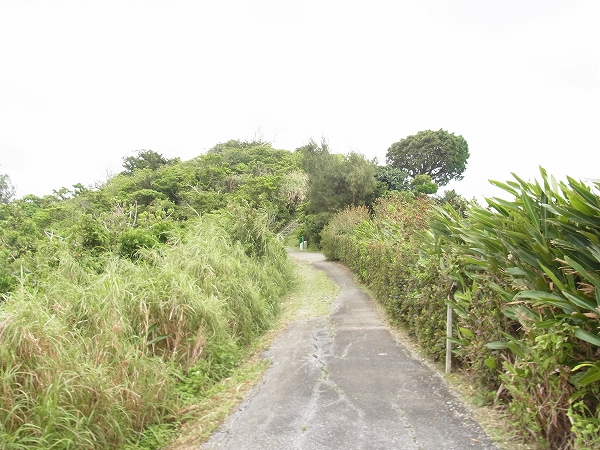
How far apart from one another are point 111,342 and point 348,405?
8.28 feet

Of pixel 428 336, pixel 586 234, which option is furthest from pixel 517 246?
pixel 428 336

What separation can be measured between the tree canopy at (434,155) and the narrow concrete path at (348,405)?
148ft

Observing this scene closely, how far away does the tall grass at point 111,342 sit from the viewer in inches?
134

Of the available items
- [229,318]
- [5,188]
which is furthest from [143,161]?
[229,318]

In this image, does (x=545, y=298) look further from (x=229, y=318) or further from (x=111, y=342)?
(x=229, y=318)

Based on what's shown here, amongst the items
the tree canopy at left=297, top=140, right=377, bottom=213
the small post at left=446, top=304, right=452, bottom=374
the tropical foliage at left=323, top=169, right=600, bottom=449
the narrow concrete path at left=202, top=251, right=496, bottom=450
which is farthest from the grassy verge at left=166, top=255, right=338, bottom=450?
the tree canopy at left=297, top=140, right=377, bottom=213

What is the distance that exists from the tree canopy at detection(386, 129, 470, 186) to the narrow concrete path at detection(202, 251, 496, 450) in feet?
148

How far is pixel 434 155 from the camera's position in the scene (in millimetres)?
49625

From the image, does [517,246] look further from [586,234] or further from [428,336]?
[428,336]

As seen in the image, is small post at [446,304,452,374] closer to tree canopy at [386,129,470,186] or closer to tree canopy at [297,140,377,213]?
tree canopy at [297,140,377,213]

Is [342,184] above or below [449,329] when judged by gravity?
above

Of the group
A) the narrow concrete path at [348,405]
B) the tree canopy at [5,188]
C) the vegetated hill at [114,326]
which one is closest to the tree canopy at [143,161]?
the tree canopy at [5,188]

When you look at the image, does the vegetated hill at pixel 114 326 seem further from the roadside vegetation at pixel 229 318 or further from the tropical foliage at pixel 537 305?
the tropical foliage at pixel 537 305

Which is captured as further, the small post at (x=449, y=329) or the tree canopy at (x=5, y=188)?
the tree canopy at (x=5, y=188)
